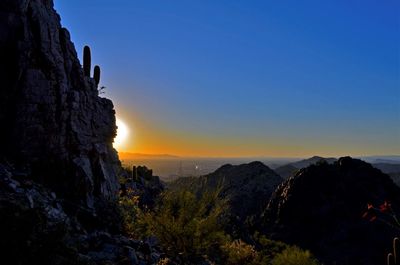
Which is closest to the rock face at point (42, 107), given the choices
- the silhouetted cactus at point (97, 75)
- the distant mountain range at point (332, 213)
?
the silhouetted cactus at point (97, 75)

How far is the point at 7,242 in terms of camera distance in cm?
801

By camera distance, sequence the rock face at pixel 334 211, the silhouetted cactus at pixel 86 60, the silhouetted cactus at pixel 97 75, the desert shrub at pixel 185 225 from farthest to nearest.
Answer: the rock face at pixel 334 211 < the silhouetted cactus at pixel 97 75 < the silhouetted cactus at pixel 86 60 < the desert shrub at pixel 185 225

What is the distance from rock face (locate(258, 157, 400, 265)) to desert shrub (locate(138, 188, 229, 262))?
35791mm

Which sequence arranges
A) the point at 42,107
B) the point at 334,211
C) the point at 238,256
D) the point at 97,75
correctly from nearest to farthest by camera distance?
the point at 42,107 < the point at 238,256 < the point at 97,75 < the point at 334,211

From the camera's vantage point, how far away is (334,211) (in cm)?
6328

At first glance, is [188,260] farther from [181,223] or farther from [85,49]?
[85,49]

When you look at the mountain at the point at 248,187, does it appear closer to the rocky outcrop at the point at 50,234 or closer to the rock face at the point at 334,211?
the rock face at the point at 334,211

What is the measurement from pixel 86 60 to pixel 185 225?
34.1 ft

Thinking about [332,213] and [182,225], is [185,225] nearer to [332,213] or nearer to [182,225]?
[182,225]

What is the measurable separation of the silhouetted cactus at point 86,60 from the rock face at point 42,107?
2680 mm

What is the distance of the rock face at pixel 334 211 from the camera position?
5394cm

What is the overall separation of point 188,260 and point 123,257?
6365 mm

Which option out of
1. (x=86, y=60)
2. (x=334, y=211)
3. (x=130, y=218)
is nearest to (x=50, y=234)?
(x=130, y=218)

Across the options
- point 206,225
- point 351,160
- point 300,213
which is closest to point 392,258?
point 206,225
